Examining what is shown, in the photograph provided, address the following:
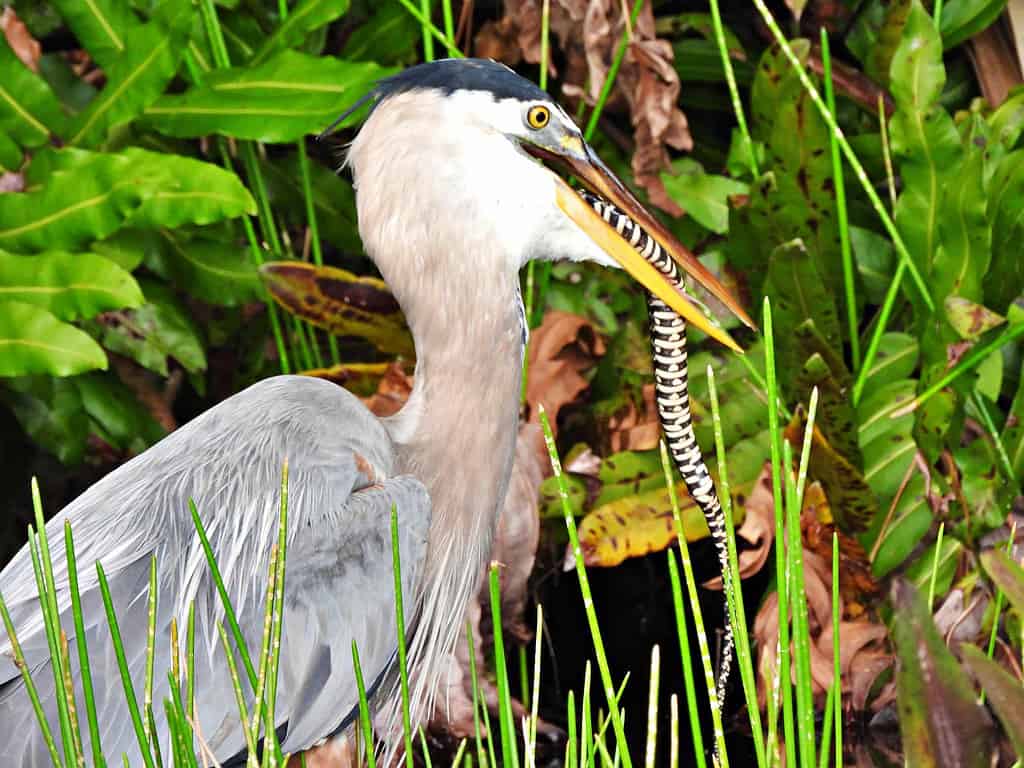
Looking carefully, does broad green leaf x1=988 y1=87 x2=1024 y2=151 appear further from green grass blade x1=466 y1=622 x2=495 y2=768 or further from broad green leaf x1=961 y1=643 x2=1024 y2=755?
broad green leaf x1=961 y1=643 x2=1024 y2=755

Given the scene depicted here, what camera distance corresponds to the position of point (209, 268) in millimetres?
2518

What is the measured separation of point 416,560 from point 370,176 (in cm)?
49

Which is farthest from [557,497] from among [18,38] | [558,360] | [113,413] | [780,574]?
[780,574]

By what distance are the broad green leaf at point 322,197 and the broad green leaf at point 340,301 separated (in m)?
0.35

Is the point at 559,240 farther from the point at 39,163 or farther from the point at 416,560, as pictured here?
the point at 39,163

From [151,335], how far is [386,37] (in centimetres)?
73

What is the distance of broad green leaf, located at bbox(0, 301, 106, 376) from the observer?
2023mm

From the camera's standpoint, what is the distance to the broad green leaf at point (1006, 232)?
2160 millimetres

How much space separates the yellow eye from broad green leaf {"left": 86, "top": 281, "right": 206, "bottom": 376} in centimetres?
106

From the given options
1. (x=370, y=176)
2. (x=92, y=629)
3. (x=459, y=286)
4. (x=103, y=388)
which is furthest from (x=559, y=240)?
(x=103, y=388)

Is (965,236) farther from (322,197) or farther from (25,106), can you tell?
(25,106)

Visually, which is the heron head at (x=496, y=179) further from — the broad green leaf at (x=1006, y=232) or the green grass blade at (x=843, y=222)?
the broad green leaf at (x=1006, y=232)

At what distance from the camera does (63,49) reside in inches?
115

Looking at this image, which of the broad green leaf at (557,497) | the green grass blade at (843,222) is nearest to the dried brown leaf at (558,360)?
the broad green leaf at (557,497)
